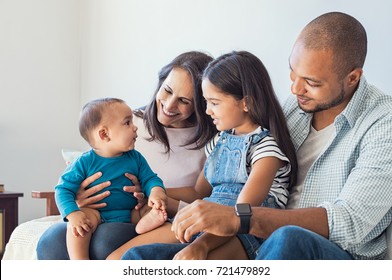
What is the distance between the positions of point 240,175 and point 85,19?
10.2 ft

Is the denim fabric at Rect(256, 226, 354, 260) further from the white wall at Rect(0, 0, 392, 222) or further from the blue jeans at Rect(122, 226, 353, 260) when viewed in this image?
the white wall at Rect(0, 0, 392, 222)

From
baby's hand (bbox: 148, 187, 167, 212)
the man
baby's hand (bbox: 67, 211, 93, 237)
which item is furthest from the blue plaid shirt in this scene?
baby's hand (bbox: 67, 211, 93, 237)

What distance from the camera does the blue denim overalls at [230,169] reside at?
1.90 m

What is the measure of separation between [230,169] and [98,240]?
17.4 inches

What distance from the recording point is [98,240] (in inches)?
75.4

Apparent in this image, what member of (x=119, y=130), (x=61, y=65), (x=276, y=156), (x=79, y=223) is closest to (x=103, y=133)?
(x=119, y=130)

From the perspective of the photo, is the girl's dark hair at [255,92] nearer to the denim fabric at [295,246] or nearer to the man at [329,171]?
the man at [329,171]

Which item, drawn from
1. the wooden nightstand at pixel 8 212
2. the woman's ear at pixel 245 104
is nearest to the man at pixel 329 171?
the woman's ear at pixel 245 104

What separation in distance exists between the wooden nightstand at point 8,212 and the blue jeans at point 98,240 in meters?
1.87

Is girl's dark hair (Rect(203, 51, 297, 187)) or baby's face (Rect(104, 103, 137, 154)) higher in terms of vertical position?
girl's dark hair (Rect(203, 51, 297, 187))

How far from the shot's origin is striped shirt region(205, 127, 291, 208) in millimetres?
1854

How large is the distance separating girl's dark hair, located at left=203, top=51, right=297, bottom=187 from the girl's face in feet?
0.04

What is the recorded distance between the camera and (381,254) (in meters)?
1.75

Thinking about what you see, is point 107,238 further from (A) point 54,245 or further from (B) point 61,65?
(B) point 61,65
